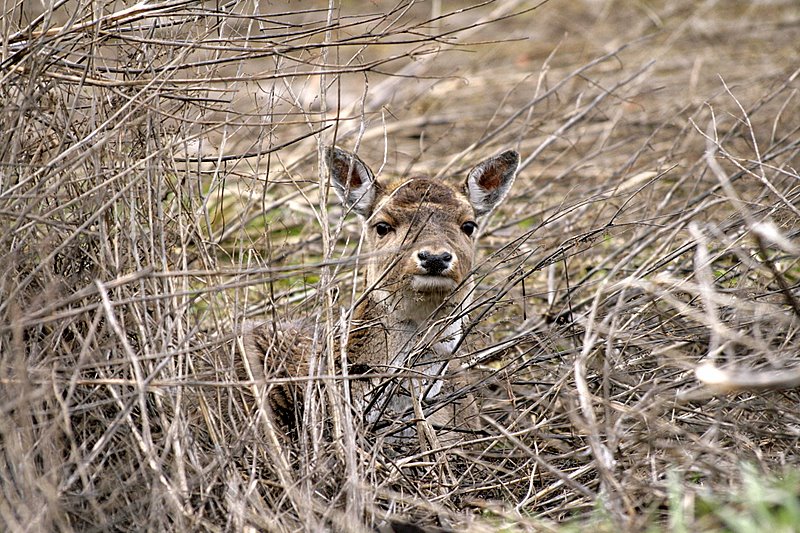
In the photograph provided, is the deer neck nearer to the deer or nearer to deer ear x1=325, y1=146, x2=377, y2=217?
the deer

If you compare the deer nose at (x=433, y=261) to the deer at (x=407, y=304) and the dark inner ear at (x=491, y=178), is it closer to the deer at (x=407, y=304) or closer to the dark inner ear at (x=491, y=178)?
the deer at (x=407, y=304)

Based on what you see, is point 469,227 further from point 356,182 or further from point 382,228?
point 356,182

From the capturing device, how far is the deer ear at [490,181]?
6984mm

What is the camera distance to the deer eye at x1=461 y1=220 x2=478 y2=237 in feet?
21.7

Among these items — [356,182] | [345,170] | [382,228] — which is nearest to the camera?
[382,228]

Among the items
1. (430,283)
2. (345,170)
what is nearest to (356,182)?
(345,170)

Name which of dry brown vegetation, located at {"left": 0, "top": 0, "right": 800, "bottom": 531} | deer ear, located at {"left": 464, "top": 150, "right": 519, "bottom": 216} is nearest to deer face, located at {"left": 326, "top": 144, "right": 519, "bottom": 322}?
deer ear, located at {"left": 464, "top": 150, "right": 519, "bottom": 216}

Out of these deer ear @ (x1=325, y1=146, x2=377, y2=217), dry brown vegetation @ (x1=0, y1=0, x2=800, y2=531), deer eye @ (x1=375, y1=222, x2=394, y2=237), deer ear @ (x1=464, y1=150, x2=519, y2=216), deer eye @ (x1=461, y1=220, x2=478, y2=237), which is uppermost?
deer ear @ (x1=464, y1=150, x2=519, y2=216)

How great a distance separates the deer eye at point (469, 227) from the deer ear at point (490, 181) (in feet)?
1.31

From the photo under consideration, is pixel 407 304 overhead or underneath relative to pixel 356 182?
underneath

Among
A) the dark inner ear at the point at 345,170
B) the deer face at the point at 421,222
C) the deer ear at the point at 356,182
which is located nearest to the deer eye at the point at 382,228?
the deer face at the point at 421,222

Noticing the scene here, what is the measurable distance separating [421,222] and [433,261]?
1.96ft

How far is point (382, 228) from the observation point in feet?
21.8

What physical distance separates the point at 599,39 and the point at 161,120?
35.1 feet
